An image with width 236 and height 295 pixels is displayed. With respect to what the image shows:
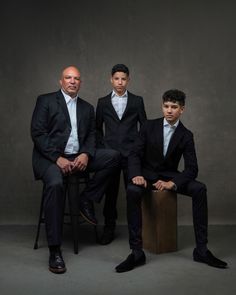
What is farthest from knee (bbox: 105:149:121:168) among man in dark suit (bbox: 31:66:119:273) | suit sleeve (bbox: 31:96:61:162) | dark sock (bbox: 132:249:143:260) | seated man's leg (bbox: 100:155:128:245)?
dark sock (bbox: 132:249:143:260)

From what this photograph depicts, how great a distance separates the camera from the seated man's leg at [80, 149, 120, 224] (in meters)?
4.56

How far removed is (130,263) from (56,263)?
544 millimetres

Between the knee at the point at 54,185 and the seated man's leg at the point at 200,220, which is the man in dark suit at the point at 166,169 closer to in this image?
the seated man's leg at the point at 200,220

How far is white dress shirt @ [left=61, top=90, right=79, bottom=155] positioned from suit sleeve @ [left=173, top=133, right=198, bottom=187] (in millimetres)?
952

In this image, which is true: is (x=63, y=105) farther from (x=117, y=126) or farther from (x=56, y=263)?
(x=56, y=263)

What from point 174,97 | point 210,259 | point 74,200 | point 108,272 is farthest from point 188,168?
point 108,272

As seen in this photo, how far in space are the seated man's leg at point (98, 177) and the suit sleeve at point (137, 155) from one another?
0.82 ft

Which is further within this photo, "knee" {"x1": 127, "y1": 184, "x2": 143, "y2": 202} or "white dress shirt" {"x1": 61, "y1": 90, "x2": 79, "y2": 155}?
"white dress shirt" {"x1": 61, "y1": 90, "x2": 79, "y2": 155}

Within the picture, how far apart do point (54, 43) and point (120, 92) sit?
1.12 meters

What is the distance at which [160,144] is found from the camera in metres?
4.45

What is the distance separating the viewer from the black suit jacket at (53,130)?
448 cm

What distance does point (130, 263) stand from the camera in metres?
3.95

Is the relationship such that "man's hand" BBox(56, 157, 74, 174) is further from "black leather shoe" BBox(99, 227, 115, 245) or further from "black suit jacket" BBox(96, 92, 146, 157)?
"black leather shoe" BBox(99, 227, 115, 245)

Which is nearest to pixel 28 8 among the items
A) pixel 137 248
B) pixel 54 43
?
pixel 54 43
